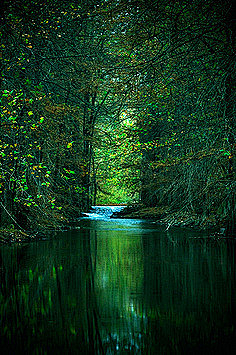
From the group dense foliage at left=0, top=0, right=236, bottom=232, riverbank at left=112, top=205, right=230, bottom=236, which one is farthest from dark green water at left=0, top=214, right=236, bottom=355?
riverbank at left=112, top=205, right=230, bottom=236

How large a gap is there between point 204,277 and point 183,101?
18.8 ft

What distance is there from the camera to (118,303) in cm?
352

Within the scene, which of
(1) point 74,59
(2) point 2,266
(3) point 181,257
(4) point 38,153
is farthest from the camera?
(4) point 38,153

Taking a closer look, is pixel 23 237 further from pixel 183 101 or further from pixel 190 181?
pixel 183 101

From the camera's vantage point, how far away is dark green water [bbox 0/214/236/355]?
252 centimetres

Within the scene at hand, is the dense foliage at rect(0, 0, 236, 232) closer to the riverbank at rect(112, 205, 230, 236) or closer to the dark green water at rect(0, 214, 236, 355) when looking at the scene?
the riverbank at rect(112, 205, 230, 236)

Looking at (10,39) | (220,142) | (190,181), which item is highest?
(10,39)

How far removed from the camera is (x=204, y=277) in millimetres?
4629

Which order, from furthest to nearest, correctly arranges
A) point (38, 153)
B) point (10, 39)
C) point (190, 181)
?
point (38, 153) < point (190, 181) < point (10, 39)

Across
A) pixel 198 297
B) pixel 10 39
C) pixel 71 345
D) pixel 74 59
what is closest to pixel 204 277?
pixel 198 297

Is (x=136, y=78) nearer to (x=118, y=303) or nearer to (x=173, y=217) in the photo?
(x=173, y=217)

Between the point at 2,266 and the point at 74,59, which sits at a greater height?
the point at 74,59

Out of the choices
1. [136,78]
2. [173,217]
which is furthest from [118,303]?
[173,217]

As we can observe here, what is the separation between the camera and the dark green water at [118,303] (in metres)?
2.52
